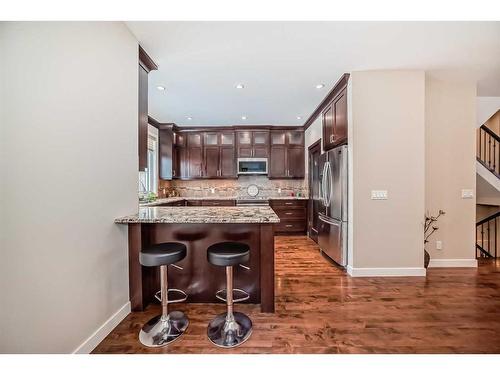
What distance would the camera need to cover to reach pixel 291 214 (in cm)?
529

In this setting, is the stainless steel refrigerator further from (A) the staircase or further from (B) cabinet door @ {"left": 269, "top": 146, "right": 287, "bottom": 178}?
(A) the staircase

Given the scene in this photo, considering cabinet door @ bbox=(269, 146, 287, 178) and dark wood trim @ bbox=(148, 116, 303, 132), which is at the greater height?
dark wood trim @ bbox=(148, 116, 303, 132)

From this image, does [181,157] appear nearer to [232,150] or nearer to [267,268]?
[232,150]

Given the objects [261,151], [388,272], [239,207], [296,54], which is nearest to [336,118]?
[296,54]

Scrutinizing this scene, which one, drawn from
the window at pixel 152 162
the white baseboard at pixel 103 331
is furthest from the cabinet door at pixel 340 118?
the window at pixel 152 162

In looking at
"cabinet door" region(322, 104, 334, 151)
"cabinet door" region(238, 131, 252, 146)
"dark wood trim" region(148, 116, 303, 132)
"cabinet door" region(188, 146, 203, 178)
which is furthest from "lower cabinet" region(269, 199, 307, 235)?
"cabinet door" region(188, 146, 203, 178)

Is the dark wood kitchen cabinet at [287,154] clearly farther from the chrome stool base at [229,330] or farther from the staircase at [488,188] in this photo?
the chrome stool base at [229,330]

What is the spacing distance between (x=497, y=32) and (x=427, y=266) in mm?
2749

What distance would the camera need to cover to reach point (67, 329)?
1431mm

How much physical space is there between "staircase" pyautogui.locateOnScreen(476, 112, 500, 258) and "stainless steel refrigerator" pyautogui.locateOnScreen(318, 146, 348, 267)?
9.78 ft

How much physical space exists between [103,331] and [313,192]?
4.02 m

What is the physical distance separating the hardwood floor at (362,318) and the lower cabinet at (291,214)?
2252 mm

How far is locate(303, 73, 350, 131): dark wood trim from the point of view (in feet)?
10.0
